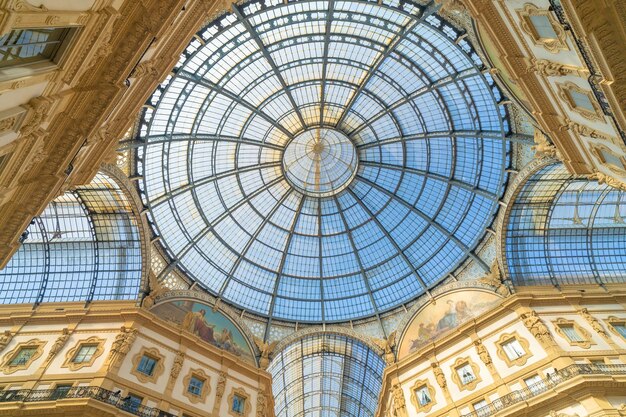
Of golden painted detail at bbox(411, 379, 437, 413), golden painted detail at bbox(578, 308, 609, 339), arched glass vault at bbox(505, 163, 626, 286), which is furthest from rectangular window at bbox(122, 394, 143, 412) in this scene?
golden painted detail at bbox(578, 308, 609, 339)

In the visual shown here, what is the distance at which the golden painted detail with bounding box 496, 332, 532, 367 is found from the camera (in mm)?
22511

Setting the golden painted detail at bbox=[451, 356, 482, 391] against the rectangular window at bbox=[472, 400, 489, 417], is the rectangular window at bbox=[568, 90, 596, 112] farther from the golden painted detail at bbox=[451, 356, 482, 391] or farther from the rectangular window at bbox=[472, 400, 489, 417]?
the golden painted detail at bbox=[451, 356, 482, 391]

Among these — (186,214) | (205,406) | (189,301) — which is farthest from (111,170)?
(205,406)

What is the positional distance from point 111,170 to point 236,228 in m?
11.8

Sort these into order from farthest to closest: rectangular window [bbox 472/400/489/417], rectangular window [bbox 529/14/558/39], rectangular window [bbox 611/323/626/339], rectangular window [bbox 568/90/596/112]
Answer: rectangular window [bbox 611/323/626/339] → rectangular window [bbox 472/400/489/417] → rectangular window [bbox 568/90/596/112] → rectangular window [bbox 529/14/558/39]

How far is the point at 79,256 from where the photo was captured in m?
27.8

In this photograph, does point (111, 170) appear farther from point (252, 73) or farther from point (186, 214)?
point (252, 73)

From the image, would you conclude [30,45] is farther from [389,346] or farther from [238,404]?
[389,346]

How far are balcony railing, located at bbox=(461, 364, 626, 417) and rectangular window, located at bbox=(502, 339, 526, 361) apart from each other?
2515 millimetres

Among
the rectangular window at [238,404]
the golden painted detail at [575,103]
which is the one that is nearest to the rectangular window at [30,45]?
the golden painted detail at [575,103]

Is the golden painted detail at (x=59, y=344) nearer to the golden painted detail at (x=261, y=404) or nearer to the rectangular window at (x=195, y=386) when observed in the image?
the rectangular window at (x=195, y=386)

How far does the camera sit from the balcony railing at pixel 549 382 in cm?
1931

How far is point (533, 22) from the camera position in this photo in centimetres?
1320

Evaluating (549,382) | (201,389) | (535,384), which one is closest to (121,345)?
(201,389)
